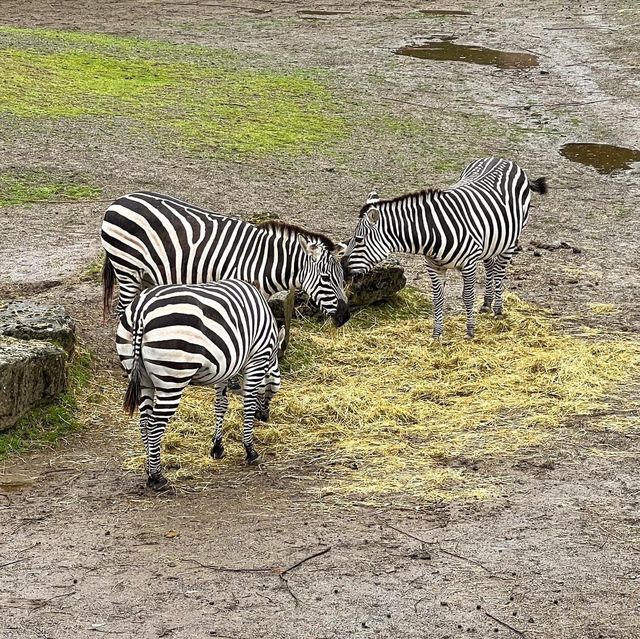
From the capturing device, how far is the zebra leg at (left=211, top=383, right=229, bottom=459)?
325 inches

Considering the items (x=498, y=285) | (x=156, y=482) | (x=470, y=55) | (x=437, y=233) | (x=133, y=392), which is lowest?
(x=498, y=285)

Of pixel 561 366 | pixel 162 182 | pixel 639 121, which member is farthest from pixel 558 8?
pixel 561 366

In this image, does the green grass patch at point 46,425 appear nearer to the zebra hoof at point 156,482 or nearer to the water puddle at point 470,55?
the zebra hoof at point 156,482

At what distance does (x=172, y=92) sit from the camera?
2167 cm

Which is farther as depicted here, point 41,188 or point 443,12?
point 443,12

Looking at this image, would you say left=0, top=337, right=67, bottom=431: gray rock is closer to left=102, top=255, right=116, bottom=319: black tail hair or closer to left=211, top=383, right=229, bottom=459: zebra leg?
left=102, top=255, right=116, bottom=319: black tail hair

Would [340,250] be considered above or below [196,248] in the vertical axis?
below

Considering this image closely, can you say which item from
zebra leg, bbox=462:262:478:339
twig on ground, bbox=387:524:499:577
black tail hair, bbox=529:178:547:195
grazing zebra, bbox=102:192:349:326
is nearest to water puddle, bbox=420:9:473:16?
black tail hair, bbox=529:178:547:195

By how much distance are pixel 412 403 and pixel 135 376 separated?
2.97 metres

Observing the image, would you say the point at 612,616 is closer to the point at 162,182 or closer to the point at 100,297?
the point at 100,297

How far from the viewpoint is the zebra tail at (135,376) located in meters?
7.29

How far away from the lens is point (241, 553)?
263 inches

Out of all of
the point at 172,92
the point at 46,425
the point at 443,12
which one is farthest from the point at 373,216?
the point at 443,12

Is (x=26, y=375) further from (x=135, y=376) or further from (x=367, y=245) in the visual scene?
(x=367, y=245)
